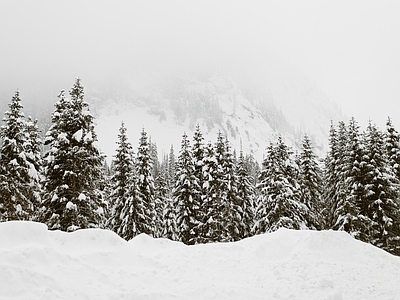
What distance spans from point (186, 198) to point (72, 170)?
11.5 metres

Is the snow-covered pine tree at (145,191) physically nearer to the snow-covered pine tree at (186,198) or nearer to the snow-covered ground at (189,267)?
the snow-covered pine tree at (186,198)

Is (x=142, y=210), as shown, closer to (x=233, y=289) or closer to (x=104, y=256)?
(x=104, y=256)

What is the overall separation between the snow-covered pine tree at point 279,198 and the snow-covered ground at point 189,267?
1322 cm

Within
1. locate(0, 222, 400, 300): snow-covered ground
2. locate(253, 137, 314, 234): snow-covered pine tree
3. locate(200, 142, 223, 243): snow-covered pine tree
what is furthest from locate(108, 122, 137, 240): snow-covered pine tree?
locate(0, 222, 400, 300): snow-covered ground

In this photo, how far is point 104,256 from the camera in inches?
446

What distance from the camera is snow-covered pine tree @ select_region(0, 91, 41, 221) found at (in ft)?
73.4

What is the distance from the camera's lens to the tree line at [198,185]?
2152cm

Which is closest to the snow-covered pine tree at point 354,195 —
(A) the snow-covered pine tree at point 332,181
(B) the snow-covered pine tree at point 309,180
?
(A) the snow-covered pine tree at point 332,181

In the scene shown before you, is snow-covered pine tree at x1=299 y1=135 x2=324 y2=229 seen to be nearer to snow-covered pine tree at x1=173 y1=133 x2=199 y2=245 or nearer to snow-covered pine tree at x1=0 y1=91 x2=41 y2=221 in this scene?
snow-covered pine tree at x1=173 y1=133 x2=199 y2=245

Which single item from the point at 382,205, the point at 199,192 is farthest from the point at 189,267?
the point at 382,205

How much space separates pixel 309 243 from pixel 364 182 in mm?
16311

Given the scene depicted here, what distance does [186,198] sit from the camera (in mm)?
30125

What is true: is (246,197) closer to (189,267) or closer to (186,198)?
(186,198)

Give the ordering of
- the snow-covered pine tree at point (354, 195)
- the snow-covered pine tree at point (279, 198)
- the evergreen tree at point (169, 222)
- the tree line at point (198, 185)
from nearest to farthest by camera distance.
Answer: the tree line at point (198, 185)
the snow-covered pine tree at point (354, 195)
the snow-covered pine tree at point (279, 198)
the evergreen tree at point (169, 222)
